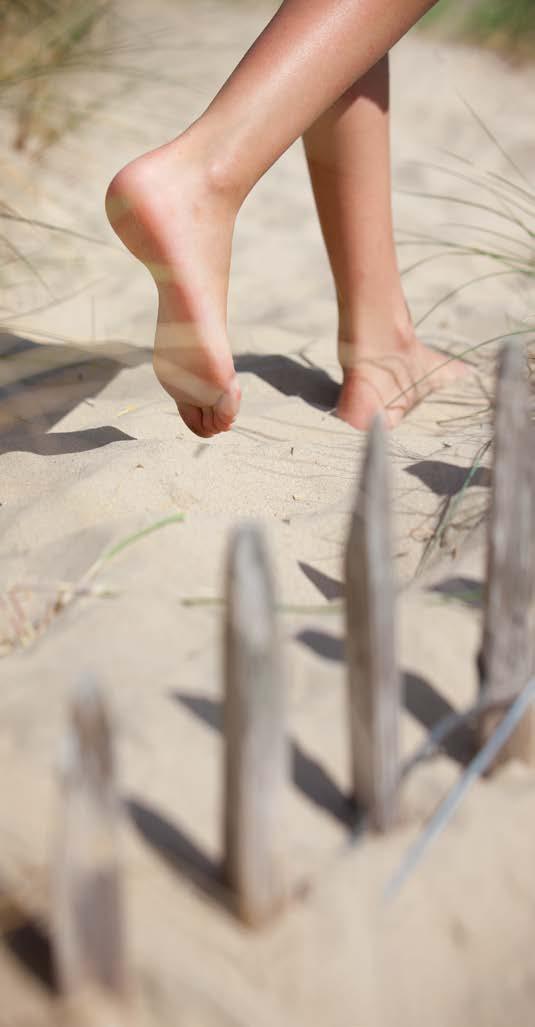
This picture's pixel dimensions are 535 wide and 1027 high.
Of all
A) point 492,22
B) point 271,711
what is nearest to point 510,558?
point 271,711

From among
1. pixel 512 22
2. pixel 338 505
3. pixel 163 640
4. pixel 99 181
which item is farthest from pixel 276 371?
pixel 512 22

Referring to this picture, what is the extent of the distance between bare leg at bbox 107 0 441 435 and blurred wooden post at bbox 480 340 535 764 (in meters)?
0.75

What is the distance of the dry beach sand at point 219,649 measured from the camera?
0.91 meters

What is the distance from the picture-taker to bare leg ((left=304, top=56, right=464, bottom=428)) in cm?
204

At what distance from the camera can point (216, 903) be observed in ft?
3.07

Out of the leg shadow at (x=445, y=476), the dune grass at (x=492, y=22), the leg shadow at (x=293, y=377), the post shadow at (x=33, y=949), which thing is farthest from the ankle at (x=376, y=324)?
the dune grass at (x=492, y=22)

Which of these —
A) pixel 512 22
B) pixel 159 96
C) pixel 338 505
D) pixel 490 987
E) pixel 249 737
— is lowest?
pixel 490 987

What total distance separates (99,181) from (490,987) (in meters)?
3.24

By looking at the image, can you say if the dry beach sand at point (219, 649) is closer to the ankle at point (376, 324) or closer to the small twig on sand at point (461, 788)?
the small twig on sand at point (461, 788)

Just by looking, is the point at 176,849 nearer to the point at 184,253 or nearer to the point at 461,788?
the point at 461,788

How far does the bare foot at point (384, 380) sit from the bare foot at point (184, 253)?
0.45 metres

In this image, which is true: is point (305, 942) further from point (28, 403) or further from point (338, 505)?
point (28, 403)

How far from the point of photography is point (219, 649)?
1197 millimetres

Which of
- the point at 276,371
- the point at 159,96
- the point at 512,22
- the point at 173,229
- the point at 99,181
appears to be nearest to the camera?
the point at 173,229
